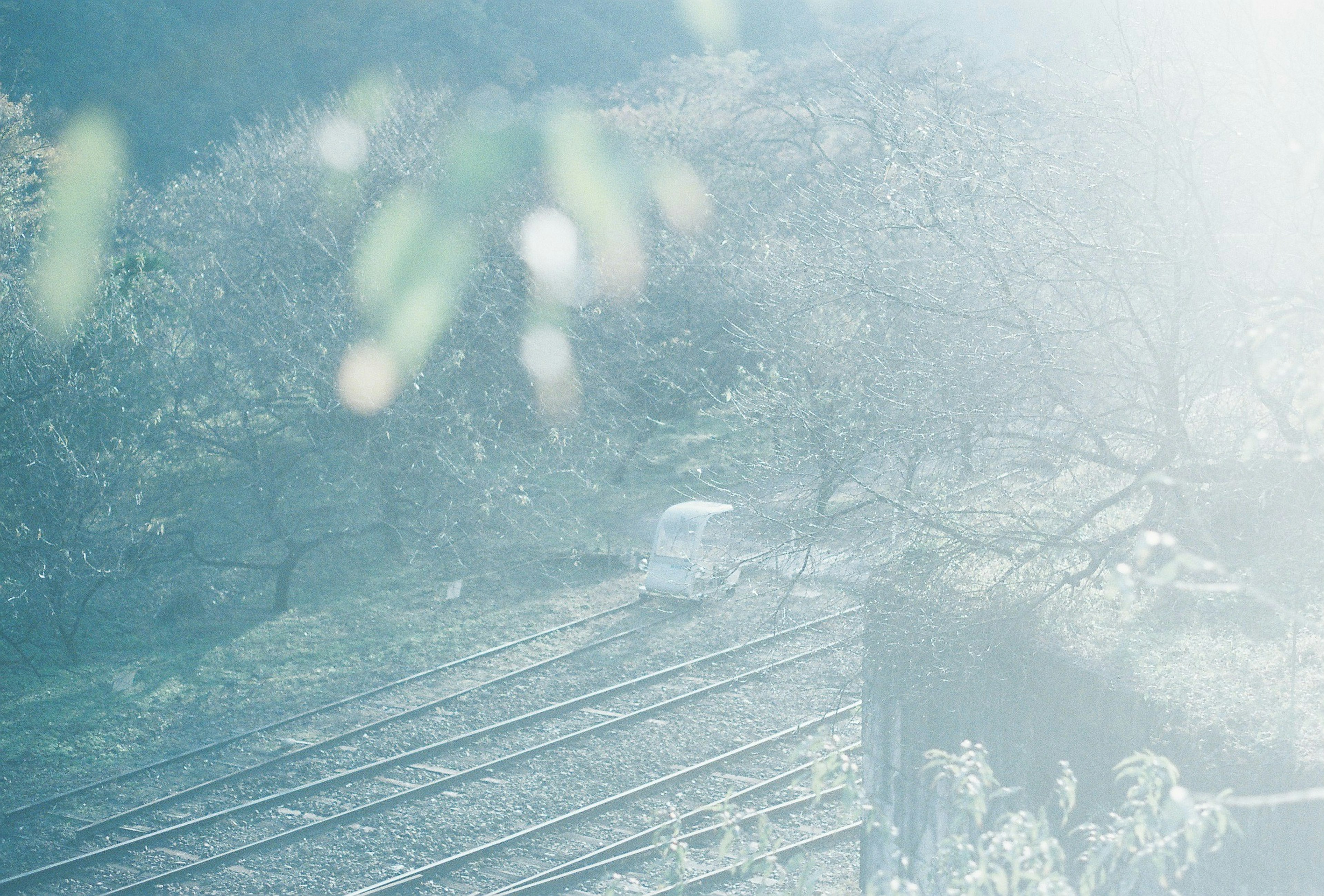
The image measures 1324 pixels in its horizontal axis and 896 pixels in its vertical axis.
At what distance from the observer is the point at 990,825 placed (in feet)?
25.0

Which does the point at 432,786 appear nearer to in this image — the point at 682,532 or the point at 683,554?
the point at 683,554

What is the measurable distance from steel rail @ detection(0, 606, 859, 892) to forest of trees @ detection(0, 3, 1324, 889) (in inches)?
93.9

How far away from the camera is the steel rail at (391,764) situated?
34.3 ft

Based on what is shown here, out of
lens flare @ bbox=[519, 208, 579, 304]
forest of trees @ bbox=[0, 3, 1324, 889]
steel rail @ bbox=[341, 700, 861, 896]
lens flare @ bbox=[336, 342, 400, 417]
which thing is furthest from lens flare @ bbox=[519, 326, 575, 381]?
steel rail @ bbox=[341, 700, 861, 896]

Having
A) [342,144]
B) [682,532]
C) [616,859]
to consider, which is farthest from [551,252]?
[616,859]

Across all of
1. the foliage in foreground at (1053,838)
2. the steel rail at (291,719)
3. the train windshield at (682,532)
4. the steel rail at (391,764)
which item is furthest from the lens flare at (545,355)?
the foliage in foreground at (1053,838)

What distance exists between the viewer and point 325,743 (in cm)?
1284

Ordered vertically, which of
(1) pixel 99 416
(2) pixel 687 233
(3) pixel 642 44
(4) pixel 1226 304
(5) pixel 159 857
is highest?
(3) pixel 642 44

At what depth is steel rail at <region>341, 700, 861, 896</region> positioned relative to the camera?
9773mm

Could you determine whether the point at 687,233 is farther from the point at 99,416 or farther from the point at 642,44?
the point at 642,44

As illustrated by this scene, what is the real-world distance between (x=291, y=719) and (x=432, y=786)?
2963 mm

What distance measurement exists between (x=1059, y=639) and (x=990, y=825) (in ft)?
4.85

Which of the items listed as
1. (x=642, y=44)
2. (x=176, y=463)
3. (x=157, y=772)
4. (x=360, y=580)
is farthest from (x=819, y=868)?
(x=642, y=44)

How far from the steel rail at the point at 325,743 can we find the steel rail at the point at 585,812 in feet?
10.2
